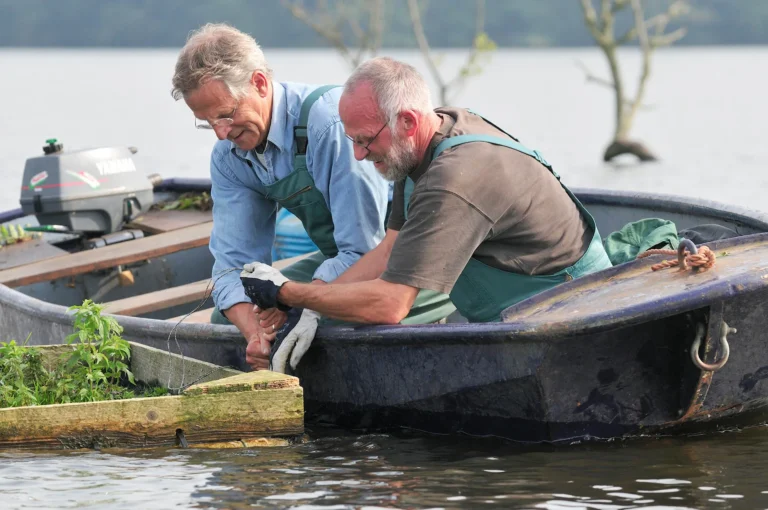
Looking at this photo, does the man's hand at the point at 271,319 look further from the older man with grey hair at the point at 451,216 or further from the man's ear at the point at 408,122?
the man's ear at the point at 408,122

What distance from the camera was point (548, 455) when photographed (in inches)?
176

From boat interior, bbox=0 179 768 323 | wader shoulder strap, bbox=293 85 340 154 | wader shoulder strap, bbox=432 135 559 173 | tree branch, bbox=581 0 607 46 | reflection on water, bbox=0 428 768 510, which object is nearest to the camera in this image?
reflection on water, bbox=0 428 768 510

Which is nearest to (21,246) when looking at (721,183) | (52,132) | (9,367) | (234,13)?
(9,367)

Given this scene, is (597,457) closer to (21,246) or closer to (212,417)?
(212,417)

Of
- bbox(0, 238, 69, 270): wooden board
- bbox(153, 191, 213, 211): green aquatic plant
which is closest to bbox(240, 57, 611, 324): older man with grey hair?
bbox(0, 238, 69, 270): wooden board

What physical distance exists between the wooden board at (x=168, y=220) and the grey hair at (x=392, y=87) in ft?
12.0

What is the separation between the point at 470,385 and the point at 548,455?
15.5 inches

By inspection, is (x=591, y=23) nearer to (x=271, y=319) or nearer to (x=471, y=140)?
(x=271, y=319)

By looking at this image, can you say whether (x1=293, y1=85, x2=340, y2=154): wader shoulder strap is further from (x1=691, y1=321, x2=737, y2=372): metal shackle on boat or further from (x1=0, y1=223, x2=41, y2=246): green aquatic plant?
(x1=0, y1=223, x2=41, y2=246): green aquatic plant

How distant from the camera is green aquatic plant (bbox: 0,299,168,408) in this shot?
4.87 metres

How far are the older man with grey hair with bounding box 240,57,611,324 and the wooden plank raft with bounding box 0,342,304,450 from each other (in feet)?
1.26

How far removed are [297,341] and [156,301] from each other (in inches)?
67.7

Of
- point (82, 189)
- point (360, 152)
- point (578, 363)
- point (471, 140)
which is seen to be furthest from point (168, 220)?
point (578, 363)

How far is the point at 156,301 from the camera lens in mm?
6207
